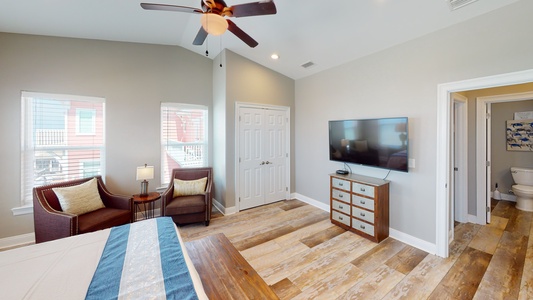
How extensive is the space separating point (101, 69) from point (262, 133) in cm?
295

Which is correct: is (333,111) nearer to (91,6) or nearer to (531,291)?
(531,291)

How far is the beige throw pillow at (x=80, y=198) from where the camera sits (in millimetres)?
2629

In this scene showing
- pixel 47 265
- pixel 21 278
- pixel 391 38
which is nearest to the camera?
pixel 21 278

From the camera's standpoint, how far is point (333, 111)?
380cm

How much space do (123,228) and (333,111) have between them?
3.55 metres

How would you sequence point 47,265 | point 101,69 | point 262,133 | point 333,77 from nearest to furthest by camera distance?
point 47,265
point 101,69
point 333,77
point 262,133

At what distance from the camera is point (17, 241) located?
111 inches

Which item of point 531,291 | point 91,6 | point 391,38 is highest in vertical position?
point 91,6

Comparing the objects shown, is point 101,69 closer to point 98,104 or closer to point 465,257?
point 98,104

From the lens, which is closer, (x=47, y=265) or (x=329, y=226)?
(x=47, y=265)

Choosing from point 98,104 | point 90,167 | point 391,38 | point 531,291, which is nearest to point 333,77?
point 391,38

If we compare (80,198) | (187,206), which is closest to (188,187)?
(187,206)

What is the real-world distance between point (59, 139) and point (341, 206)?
4492 millimetres

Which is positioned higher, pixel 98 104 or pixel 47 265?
pixel 98 104
